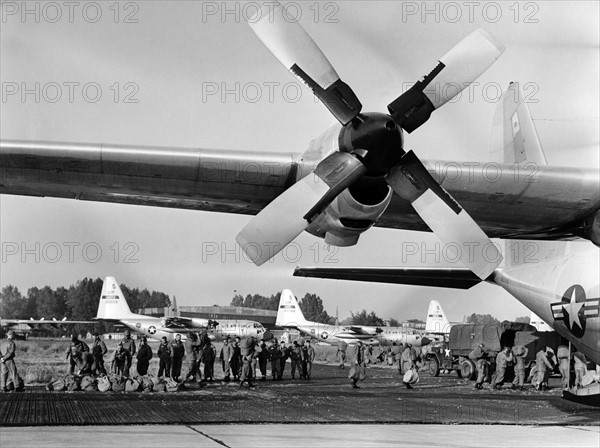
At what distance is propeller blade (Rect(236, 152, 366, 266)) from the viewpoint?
8617 millimetres

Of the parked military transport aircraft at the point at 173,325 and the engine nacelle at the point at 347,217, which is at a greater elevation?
the engine nacelle at the point at 347,217

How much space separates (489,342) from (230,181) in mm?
20374

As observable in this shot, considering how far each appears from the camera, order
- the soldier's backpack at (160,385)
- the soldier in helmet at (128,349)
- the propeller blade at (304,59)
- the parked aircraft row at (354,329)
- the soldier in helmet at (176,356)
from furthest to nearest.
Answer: the parked aircraft row at (354,329)
the soldier in helmet at (176,356)
the soldier in helmet at (128,349)
the soldier's backpack at (160,385)
the propeller blade at (304,59)

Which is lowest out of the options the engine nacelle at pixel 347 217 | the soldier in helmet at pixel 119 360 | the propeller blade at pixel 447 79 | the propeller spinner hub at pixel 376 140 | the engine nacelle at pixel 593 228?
the soldier in helmet at pixel 119 360

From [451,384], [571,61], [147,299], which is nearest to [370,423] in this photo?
[147,299]

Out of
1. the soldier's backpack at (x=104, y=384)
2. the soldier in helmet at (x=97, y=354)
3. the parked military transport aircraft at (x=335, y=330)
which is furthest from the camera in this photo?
the parked military transport aircraft at (x=335, y=330)

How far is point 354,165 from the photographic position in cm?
865

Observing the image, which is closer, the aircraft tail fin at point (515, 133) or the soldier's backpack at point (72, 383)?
the aircraft tail fin at point (515, 133)

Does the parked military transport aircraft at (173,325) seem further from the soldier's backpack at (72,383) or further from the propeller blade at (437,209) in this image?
the propeller blade at (437,209)

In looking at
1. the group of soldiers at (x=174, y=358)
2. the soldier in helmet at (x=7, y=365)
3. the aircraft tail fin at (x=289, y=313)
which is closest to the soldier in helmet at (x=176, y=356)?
the group of soldiers at (x=174, y=358)

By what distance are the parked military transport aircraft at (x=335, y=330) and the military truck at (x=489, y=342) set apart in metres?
18.5

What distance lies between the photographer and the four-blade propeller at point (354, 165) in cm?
866

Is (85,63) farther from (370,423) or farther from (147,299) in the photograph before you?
(370,423)

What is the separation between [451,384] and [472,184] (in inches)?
702
